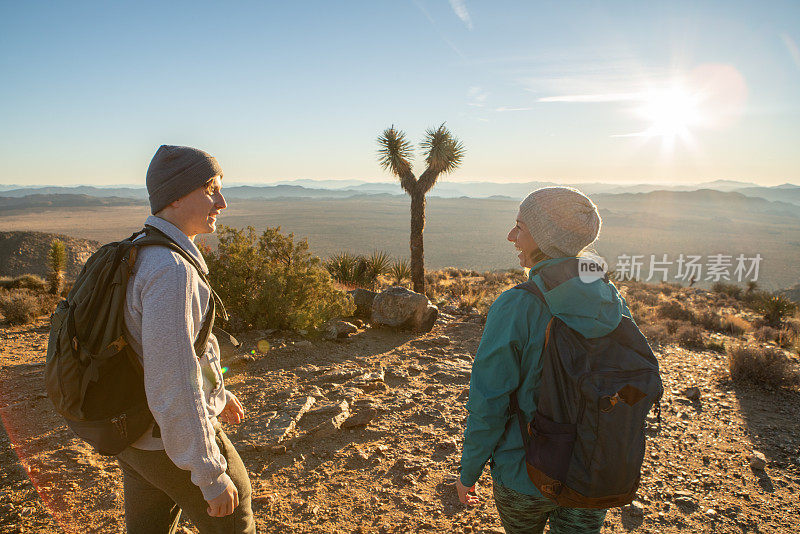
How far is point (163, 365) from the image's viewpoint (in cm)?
135

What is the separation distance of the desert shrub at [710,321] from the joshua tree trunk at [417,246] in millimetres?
7594

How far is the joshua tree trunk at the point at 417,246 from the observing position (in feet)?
41.2

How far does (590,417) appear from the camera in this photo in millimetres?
1454

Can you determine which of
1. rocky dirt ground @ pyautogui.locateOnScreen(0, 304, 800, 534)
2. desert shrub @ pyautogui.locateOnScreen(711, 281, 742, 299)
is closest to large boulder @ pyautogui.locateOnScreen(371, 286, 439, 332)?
rocky dirt ground @ pyautogui.locateOnScreen(0, 304, 800, 534)

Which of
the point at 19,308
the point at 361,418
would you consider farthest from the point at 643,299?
the point at 19,308

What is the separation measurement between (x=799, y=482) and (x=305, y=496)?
14.6 feet

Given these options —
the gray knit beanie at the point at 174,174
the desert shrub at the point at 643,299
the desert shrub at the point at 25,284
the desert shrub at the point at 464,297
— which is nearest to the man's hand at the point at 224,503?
the gray knit beanie at the point at 174,174

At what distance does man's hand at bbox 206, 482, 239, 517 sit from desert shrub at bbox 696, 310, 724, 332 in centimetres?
1320

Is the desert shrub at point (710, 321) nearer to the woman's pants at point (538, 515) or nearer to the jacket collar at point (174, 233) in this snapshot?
the woman's pants at point (538, 515)

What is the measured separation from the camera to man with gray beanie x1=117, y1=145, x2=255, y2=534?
53.6 inches

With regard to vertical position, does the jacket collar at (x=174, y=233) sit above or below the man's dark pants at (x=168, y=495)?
above

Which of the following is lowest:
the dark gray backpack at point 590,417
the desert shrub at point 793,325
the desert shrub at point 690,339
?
the desert shrub at point 793,325

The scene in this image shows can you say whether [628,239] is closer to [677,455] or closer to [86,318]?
[677,455]

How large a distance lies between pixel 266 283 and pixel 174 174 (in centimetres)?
500
